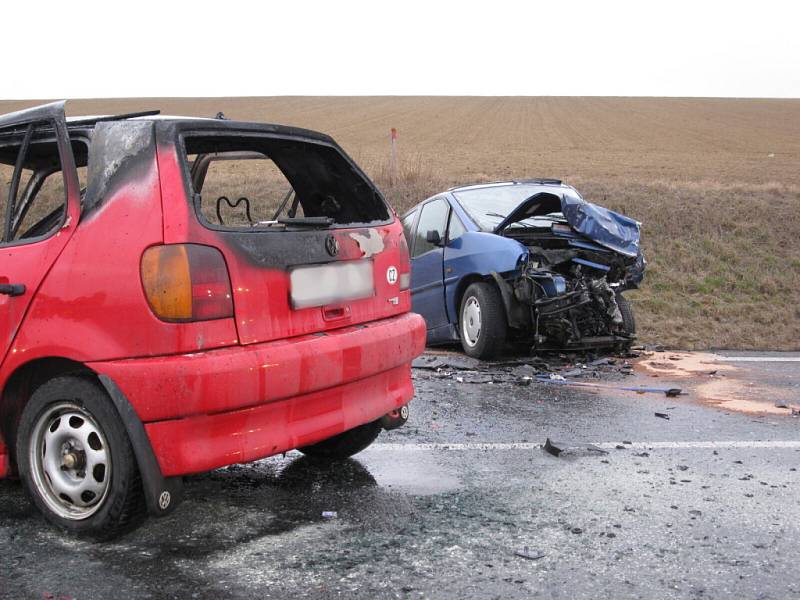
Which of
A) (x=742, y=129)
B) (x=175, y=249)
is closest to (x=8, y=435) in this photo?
(x=175, y=249)

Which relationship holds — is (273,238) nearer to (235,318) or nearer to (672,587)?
(235,318)

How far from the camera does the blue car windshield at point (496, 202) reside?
8.29 m

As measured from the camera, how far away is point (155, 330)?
315 cm

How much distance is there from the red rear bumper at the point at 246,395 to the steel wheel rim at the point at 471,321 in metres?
4.16

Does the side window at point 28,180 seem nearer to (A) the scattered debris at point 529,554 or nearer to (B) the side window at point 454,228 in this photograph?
(A) the scattered debris at point 529,554

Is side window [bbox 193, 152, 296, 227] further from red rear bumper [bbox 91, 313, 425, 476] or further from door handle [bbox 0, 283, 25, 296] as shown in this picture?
red rear bumper [bbox 91, 313, 425, 476]

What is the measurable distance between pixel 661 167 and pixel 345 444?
2868cm

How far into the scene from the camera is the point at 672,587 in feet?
9.66

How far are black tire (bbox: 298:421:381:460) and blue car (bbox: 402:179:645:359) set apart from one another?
3.33 metres

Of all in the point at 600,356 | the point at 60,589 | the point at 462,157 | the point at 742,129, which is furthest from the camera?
the point at 742,129

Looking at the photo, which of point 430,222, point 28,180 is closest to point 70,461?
point 28,180

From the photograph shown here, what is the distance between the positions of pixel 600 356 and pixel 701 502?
4279 mm

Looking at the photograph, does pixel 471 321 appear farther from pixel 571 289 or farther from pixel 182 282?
pixel 182 282

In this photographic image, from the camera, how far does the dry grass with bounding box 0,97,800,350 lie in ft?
35.8
